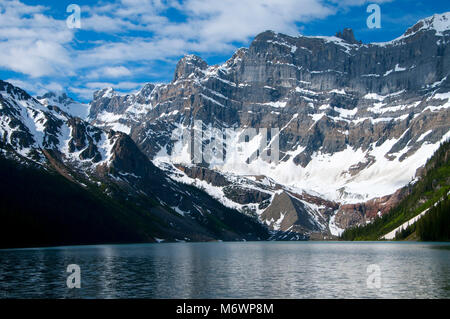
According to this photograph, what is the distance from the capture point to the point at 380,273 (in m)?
103
